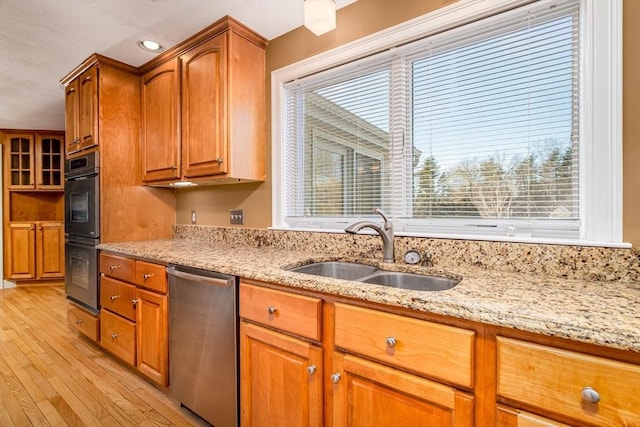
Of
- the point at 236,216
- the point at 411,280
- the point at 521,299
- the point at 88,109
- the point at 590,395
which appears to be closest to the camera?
the point at 590,395

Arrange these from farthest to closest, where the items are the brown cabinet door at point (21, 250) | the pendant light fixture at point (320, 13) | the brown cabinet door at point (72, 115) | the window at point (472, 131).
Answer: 1. the brown cabinet door at point (21, 250)
2. the brown cabinet door at point (72, 115)
3. the pendant light fixture at point (320, 13)
4. the window at point (472, 131)

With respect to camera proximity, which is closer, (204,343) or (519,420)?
(519,420)

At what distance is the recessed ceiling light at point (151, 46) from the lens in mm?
2250

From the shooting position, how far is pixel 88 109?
2555 millimetres

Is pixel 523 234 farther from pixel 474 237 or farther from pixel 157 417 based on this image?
pixel 157 417

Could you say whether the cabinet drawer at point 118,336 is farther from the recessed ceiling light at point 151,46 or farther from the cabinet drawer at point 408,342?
the recessed ceiling light at point 151,46

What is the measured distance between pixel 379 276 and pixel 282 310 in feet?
1.59

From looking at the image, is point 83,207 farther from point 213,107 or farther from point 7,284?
point 7,284

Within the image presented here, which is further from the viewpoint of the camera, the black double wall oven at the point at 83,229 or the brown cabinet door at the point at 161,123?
the black double wall oven at the point at 83,229

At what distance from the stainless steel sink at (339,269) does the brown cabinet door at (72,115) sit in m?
2.38

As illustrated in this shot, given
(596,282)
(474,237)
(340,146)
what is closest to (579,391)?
(596,282)

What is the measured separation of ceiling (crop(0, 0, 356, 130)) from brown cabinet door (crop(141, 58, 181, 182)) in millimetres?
182

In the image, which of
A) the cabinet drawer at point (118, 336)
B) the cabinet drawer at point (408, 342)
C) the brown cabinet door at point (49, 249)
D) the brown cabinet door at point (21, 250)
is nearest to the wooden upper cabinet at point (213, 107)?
the cabinet drawer at point (118, 336)

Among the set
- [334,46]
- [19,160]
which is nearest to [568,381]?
[334,46]
